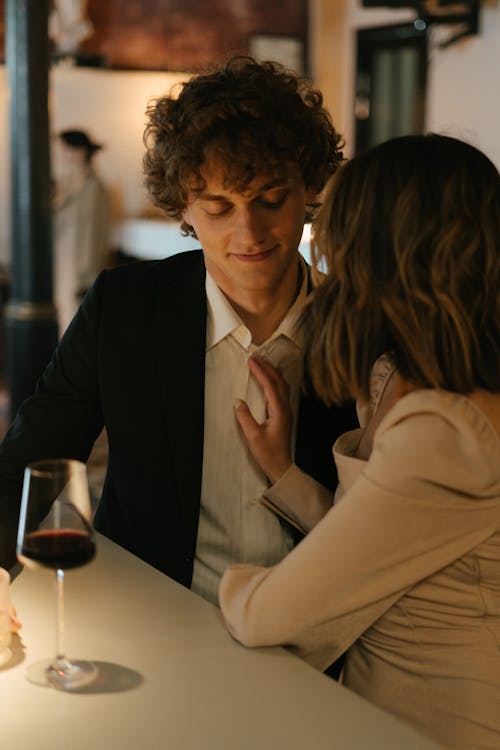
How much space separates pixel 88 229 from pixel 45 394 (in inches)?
248

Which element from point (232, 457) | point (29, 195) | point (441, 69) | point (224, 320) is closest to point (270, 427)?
point (232, 457)

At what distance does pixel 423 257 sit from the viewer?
128 centimetres

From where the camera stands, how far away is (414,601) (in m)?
1.33

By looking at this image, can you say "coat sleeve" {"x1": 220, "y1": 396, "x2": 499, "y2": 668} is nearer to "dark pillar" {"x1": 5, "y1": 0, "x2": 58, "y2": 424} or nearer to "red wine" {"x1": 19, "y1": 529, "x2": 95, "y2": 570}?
"red wine" {"x1": 19, "y1": 529, "x2": 95, "y2": 570}

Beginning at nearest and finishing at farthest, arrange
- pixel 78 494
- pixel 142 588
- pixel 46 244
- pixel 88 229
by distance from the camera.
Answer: pixel 78 494 < pixel 142 588 < pixel 46 244 < pixel 88 229

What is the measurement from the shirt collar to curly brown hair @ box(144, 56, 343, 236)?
0.57 feet

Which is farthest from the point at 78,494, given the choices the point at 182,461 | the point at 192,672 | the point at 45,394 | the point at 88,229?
the point at 88,229

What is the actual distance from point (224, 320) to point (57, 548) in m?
0.71

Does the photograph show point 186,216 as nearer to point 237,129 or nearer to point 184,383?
point 237,129

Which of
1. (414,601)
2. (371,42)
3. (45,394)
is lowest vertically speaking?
(414,601)

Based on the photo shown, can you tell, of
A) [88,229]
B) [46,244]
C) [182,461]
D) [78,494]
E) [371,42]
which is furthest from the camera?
[371,42]

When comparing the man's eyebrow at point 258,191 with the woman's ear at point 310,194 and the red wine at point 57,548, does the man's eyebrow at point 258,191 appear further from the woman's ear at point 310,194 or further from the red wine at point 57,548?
the red wine at point 57,548

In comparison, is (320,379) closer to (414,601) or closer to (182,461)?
(414,601)

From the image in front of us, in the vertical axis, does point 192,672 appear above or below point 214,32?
below
